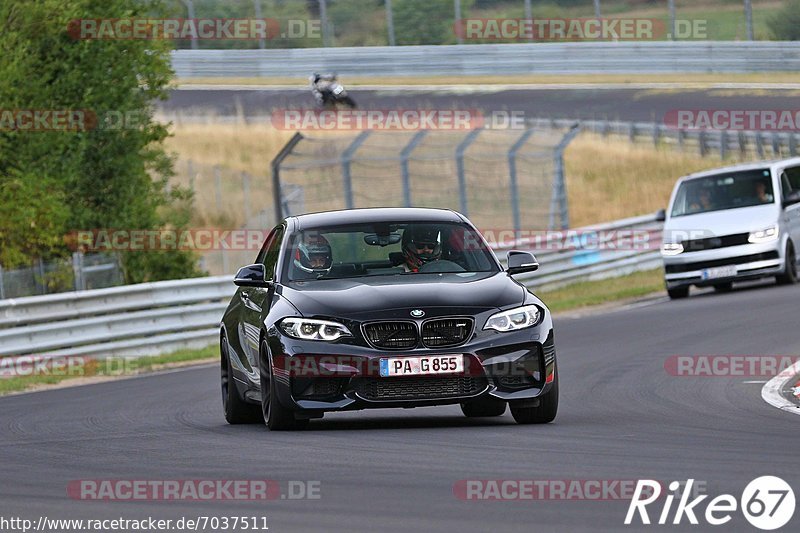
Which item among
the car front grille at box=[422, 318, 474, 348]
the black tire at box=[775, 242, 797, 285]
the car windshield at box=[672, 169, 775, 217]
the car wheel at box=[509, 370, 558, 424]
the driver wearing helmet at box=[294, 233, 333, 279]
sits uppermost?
the driver wearing helmet at box=[294, 233, 333, 279]

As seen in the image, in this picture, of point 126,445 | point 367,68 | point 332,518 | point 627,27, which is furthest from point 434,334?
point 367,68

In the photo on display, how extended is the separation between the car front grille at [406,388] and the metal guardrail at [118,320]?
10248 mm

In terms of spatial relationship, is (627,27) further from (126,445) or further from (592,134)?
(126,445)

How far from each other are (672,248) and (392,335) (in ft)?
48.7

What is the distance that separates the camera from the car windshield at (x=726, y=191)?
24.9m

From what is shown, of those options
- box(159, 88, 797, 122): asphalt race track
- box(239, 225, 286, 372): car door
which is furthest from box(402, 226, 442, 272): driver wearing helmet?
box(159, 88, 797, 122): asphalt race track

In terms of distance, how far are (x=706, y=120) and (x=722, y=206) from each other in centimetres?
1893

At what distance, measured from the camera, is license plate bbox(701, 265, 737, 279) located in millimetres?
24219

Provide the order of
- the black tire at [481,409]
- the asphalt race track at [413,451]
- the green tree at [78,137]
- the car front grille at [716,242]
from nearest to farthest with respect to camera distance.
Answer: the asphalt race track at [413,451] → the black tire at [481,409] → the car front grille at [716,242] → the green tree at [78,137]

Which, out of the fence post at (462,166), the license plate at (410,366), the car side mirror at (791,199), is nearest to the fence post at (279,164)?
the fence post at (462,166)

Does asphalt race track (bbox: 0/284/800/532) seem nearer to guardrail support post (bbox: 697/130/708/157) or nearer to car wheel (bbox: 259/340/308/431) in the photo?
car wheel (bbox: 259/340/308/431)

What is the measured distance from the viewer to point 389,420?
38.5 ft

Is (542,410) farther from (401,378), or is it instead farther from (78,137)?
(78,137)

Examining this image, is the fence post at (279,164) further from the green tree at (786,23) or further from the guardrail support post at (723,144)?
the green tree at (786,23)
